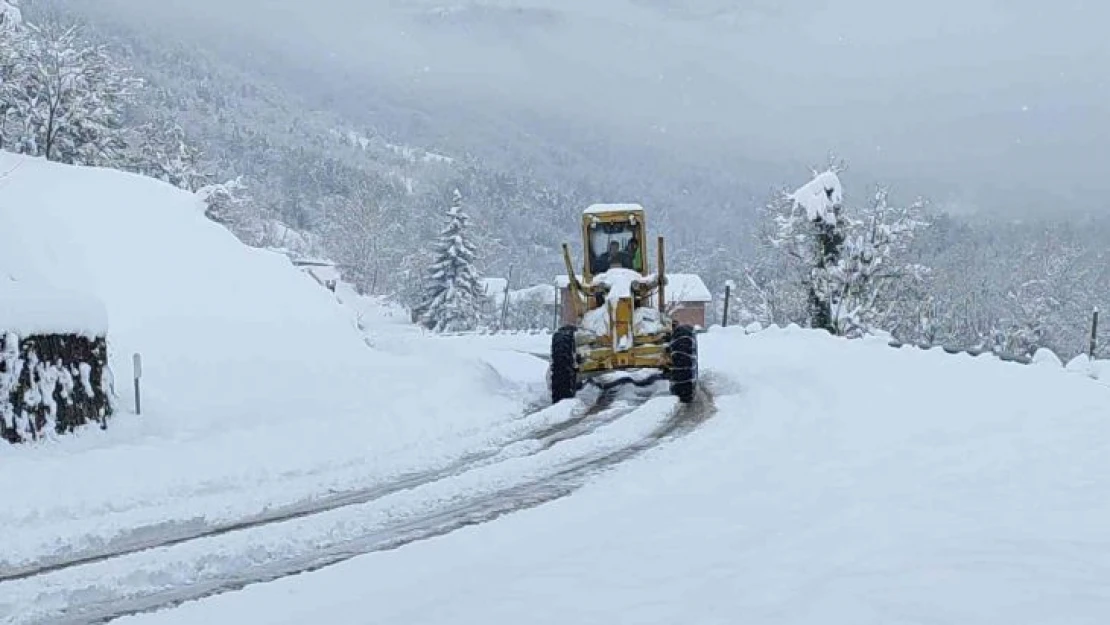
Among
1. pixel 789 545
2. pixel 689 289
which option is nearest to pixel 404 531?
pixel 789 545

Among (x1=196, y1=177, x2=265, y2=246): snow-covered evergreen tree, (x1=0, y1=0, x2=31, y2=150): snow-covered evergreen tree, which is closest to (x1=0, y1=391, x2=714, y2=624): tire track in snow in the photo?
(x1=196, y1=177, x2=265, y2=246): snow-covered evergreen tree

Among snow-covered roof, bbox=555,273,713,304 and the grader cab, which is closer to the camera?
the grader cab

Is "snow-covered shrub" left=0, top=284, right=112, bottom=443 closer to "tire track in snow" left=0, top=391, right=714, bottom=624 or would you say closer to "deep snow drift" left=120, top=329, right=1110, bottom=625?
"tire track in snow" left=0, top=391, right=714, bottom=624

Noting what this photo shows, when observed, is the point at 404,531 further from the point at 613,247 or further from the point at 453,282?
the point at 453,282

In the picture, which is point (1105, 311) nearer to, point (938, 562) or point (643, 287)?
point (643, 287)

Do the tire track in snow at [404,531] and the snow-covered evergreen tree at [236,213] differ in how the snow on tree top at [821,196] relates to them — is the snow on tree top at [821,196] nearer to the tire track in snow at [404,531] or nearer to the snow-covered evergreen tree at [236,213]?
the snow-covered evergreen tree at [236,213]

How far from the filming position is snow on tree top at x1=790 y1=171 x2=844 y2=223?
3962 centimetres

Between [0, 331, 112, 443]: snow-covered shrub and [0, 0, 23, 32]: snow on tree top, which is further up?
[0, 0, 23, 32]: snow on tree top

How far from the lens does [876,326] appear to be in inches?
1734

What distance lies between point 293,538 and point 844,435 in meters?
5.81

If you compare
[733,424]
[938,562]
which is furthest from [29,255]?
[938,562]

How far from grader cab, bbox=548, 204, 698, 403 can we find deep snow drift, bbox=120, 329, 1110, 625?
12.7 ft

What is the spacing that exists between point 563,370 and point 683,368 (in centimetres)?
168

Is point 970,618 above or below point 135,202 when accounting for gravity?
below
